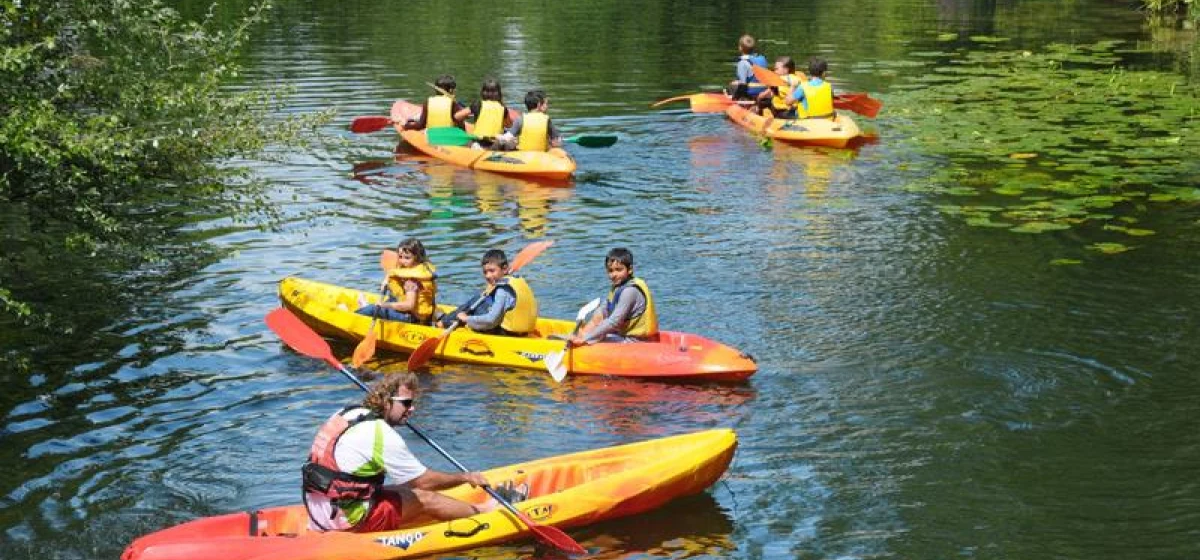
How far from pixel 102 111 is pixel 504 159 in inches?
303

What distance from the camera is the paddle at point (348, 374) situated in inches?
343

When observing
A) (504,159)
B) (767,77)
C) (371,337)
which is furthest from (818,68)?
(371,337)

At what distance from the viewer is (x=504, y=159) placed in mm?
19797

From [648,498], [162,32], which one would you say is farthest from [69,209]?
[648,498]

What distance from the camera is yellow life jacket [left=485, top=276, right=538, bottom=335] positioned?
12.3 m

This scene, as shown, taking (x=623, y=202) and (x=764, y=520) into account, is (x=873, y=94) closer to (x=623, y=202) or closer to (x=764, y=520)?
(x=623, y=202)

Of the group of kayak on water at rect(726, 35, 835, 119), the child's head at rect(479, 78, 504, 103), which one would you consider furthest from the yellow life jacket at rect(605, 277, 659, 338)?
the group of kayak on water at rect(726, 35, 835, 119)

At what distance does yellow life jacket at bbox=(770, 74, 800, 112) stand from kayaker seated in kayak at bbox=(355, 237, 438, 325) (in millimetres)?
10761

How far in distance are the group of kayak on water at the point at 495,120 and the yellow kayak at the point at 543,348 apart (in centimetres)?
669

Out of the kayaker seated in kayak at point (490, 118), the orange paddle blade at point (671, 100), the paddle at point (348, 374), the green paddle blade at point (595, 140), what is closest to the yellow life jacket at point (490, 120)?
the kayaker seated in kayak at point (490, 118)

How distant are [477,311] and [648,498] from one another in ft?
12.4

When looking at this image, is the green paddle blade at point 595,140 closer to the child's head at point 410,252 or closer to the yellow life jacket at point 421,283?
the yellow life jacket at point 421,283

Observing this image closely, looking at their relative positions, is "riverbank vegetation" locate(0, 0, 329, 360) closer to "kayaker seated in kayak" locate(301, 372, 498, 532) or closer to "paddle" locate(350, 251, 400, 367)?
"paddle" locate(350, 251, 400, 367)

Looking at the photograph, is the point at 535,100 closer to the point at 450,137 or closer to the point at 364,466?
the point at 450,137
